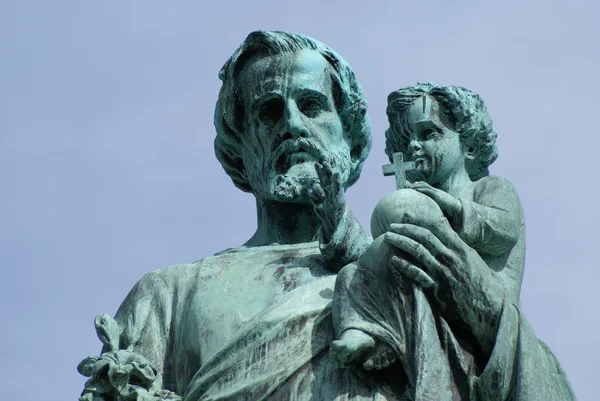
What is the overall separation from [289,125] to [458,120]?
63.2 inches

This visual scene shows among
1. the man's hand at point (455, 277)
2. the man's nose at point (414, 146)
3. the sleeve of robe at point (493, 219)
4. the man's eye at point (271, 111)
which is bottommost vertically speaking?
the man's hand at point (455, 277)

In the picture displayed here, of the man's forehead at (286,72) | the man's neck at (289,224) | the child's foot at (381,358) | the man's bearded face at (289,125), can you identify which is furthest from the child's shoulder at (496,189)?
the man's forehead at (286,72)

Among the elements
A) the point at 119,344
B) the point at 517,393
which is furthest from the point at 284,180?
the point at 517,393

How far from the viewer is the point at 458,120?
1661 cm

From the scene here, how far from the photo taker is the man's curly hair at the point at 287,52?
18.2 meters

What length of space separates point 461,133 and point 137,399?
263 cm

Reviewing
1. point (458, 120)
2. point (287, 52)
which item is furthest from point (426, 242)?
point (287, 52)

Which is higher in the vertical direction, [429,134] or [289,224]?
[429,134]

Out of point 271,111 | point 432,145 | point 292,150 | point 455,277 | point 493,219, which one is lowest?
point 455,277

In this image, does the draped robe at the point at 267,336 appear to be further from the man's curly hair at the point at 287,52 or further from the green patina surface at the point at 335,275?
the man's curly hair at the point at 287,52

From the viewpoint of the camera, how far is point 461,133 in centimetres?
1661

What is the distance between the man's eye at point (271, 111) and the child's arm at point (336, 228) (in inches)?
43.8

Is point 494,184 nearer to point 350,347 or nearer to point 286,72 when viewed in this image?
point 350,347

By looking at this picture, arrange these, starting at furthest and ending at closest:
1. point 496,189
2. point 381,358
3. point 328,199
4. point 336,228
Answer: point 336,228 < point 328,199 < point 496,189 < point 381,358
